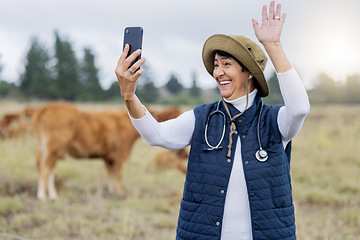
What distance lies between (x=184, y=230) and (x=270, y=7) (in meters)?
1.10

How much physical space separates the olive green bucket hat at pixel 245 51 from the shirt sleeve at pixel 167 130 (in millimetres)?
367

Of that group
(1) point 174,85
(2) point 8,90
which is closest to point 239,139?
(2) point 8,90

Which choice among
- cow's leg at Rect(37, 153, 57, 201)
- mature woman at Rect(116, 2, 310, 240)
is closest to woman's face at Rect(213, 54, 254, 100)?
mature woman at Rect(116, 2, 310, 240)

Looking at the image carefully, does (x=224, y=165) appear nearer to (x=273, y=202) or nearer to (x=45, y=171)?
(x=273, y=202)

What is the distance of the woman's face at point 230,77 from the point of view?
1903 millimetres

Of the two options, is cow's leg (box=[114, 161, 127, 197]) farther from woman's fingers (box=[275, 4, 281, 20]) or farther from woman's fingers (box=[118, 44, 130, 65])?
woman's fingers (box=[275, 4, 281, 20])

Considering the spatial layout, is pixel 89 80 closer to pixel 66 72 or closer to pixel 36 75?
pixel 66 72

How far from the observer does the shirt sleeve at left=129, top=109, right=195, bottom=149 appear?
5.97ft

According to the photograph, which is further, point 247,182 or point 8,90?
point 8,90

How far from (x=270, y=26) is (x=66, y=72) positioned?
33.5 meters

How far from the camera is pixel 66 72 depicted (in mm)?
33344

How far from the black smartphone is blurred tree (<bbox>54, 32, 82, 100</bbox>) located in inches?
1292

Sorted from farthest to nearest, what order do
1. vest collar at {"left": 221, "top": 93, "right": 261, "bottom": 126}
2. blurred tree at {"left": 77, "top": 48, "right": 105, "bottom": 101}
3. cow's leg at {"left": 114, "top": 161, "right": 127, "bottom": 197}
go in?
blurred tree at {"left": 77, "top": 48, "right": 105, "bottom": 101} < cow's leg at {"left": 114, "top": 161, "right": 127, "bottom": 197} < vest collar at {"left": 221, "top": 93, "right": 261, "bottom": 126}

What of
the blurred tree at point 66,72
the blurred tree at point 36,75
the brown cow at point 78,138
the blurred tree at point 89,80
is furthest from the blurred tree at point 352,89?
the brown cow at point 78,138
